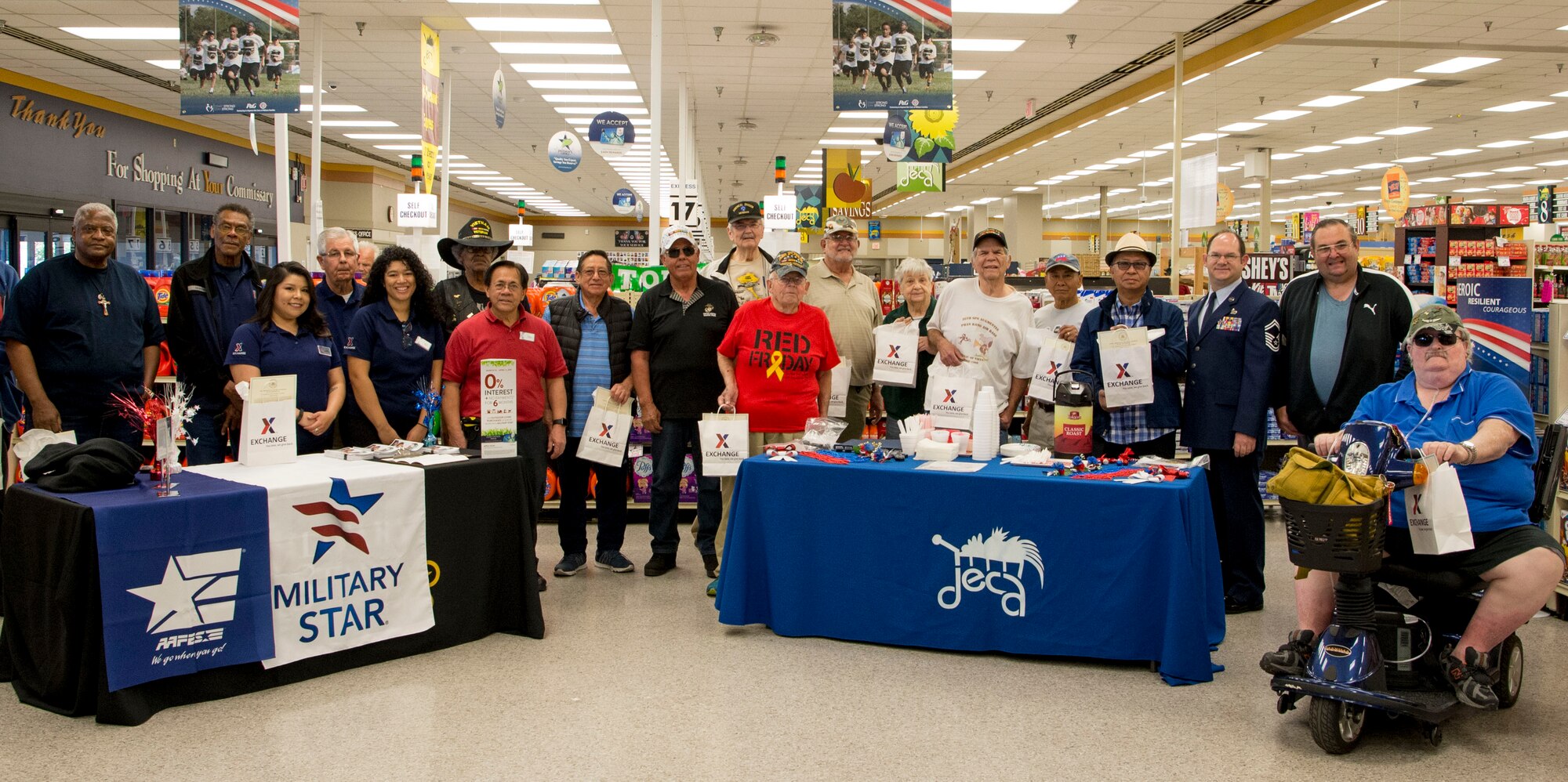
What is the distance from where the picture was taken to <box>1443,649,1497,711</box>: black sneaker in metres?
2.99

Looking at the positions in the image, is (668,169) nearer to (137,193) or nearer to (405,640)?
(137,193)

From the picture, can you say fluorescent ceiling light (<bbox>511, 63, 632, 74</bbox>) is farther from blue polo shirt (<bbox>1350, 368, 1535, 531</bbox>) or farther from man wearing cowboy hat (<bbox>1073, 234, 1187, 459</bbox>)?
blue polo shirt (<bbox>1350, 368, 1535, 531</bbox>)

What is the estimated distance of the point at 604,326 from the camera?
510 centimetres

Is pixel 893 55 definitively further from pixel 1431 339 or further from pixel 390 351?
pixel 1431 339

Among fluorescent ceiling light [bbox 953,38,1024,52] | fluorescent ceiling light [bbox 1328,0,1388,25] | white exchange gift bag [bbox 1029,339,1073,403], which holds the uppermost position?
fluorescent ceiling light [bbox 953,38,1024,52]

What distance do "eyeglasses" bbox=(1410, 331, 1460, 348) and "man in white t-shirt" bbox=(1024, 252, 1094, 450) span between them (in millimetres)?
1441

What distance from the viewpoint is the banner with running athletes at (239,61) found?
6.37 meters

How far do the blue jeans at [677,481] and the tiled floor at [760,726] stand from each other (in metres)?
0.93

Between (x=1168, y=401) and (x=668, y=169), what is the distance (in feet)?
58.1

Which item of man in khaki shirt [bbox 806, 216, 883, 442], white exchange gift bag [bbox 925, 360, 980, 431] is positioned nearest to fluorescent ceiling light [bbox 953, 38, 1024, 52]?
man in khaki shirt [bbox 806, 216, 883, 442]

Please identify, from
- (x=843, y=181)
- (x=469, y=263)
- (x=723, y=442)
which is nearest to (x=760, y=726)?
(x=723, y=442)

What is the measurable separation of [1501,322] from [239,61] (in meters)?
6.85

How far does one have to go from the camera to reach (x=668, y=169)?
21047mm

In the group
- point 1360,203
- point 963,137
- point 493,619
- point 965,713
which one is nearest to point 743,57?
point 963,137
